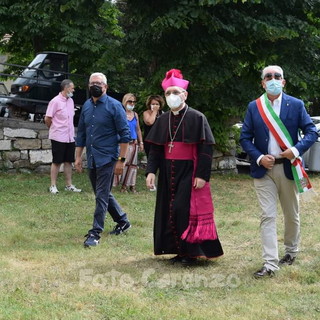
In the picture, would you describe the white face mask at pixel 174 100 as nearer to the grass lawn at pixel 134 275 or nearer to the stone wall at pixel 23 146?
the grass lawn at pixel 134 275

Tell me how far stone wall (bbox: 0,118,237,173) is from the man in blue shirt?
551cm

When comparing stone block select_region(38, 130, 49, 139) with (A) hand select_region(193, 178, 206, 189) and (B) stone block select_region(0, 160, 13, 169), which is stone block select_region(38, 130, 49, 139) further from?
(A) hand select_region(193, 178, 206, 189)

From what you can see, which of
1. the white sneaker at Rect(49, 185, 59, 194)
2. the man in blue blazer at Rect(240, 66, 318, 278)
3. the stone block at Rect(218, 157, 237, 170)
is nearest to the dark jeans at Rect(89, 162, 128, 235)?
the man in blue blazer at Rect(240, 66, 318, 278)

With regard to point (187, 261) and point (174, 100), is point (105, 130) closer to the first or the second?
point (174, 100)

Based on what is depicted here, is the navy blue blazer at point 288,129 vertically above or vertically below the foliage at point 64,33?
below

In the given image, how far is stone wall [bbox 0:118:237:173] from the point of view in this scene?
1250 cm

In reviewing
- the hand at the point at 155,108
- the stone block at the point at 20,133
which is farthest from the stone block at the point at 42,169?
the hand at the point at 155,108

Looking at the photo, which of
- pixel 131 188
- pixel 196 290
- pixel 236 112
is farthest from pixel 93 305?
pixel 236 112

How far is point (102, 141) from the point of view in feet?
23.6

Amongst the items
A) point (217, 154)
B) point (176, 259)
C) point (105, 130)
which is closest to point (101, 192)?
point (105, 130)

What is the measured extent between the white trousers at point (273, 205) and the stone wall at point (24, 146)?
7.38m

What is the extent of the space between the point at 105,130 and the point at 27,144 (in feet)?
18.8

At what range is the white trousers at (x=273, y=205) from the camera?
585 centimetres

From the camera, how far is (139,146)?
449 inches
